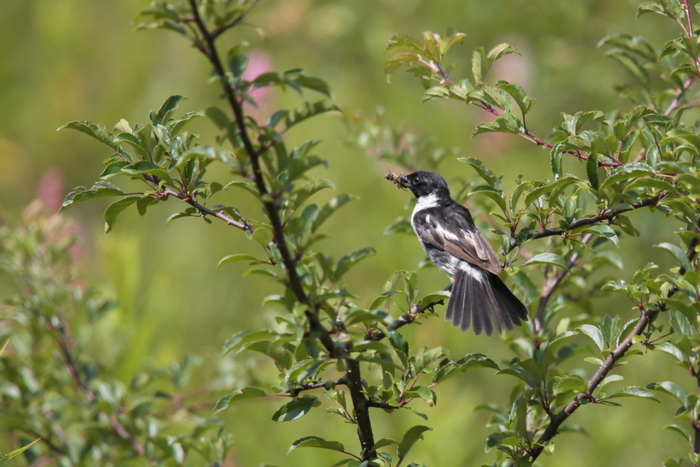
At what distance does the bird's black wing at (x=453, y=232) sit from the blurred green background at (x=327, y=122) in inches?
32.8

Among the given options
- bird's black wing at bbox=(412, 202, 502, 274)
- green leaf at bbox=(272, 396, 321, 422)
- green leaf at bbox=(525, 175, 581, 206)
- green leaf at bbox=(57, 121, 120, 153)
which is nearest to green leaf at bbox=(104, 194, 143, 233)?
green leaf at bbox=(57, 121, 120, 153)

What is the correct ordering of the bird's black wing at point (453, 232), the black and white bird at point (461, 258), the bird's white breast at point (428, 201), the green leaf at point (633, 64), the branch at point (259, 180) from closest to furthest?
the branch at point (259, 180)
the green leaf at point (633, 64)
the black and white bird at point (461, 258)
the bird's black wing at point (453, 232)
the bird's white breast at point (428, 201)

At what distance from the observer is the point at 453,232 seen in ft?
10.8

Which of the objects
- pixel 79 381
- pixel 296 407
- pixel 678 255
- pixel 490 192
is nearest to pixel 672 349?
pixel 678 255

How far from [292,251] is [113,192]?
0.47 m

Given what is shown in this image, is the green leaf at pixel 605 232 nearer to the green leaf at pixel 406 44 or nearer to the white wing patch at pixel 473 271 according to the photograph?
the green leaf at pixel 406 44

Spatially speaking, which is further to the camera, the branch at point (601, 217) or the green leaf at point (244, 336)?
the branch at point (601, 217)

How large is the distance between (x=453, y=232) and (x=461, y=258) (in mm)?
157

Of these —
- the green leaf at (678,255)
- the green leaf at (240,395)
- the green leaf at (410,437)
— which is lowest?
the green leaf at (410,437)

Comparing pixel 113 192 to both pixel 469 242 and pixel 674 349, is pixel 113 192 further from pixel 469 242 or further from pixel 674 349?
pixel 469 242

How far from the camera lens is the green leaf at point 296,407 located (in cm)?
154

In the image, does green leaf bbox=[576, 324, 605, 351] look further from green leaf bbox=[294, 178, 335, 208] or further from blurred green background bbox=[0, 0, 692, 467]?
blurred green background bbox=[0, 0, 692, 467]

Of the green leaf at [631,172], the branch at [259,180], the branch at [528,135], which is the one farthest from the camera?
the branch at [528,135]

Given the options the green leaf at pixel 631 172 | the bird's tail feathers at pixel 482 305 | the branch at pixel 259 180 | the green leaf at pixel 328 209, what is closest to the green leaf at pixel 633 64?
the bird's tail feathers at pixel 482 305
